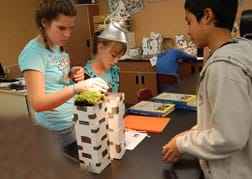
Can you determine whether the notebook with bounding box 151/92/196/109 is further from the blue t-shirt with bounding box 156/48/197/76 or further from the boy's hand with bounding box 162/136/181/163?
the blue t-shirt with bounding box 156/48/197/76

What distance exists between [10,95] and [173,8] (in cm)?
250

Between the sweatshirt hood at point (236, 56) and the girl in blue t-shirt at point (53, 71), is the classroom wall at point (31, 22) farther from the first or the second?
the sweatshirt hood at point (236, 56)

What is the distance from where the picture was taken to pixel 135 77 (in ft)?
13.2

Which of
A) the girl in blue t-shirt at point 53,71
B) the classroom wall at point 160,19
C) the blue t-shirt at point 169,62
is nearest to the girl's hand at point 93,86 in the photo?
the girl in blue t-shirt at point 53,71

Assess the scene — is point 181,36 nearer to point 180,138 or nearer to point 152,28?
point 152,28

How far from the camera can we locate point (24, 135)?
1.32ft

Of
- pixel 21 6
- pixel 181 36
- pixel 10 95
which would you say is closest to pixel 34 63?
pixel 10 95

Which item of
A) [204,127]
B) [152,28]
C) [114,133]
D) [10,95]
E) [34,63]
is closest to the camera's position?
[204,127]

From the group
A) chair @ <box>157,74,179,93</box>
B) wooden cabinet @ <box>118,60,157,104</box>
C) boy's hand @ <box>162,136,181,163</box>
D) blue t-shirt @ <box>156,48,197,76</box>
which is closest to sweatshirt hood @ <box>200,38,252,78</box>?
boy's hand @ <box>162,136,181,163</box>

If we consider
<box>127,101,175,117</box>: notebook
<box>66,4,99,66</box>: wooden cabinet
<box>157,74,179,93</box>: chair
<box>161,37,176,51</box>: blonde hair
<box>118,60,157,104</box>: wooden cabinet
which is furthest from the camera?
<box>66,4,99,66</box>: wooden cabinet

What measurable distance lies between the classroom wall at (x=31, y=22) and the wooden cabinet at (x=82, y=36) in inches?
25.4

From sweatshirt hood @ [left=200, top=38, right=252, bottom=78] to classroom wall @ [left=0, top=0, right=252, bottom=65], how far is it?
3.33 m

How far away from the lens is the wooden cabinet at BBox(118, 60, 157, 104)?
12.6ft

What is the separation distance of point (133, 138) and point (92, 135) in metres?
0.36
